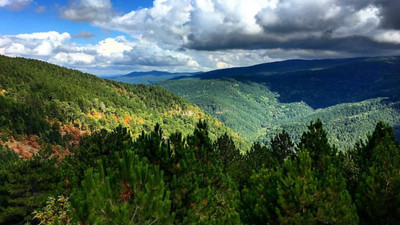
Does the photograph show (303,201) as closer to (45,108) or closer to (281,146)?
(281,146)

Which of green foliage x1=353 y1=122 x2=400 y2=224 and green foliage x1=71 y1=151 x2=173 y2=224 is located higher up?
green foliage x1=71 y1=151 x2=173 y2=224

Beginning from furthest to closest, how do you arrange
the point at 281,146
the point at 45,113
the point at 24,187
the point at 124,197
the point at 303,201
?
the point at 45,113 < the point at 281,146 < the point at 24,187 < the point at 303,201 < the point at 124,197

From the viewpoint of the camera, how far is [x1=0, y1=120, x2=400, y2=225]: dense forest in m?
14.0

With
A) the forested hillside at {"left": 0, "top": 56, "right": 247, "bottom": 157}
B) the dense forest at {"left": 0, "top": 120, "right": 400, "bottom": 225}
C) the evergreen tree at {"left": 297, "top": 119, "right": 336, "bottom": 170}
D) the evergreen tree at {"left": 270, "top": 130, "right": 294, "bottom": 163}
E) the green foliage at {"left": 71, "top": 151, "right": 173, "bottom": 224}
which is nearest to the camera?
the green foliage at {"left": 71, "top": 151, "right": 173, "bottom": 224}

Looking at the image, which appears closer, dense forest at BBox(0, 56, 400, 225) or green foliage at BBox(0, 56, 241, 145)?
dense forest at BBox(0, 56, 400, 225)

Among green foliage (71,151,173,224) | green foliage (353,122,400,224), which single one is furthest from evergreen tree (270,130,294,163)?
green foliage (71,151,173,224)

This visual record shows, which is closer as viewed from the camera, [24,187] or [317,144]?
[317,144]

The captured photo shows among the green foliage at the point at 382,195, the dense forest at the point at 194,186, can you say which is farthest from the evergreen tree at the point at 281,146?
the green foliage at the point at 382,195

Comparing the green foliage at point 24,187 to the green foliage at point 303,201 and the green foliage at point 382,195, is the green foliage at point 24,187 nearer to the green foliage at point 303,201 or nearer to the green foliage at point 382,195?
the green foliage at point 303,201

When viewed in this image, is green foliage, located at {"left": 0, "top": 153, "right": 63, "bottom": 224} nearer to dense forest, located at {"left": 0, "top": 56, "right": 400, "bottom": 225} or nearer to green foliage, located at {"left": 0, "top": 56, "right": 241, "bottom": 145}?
dense forest, located at {"left": 0, "top": 56, "right": 400, "bottom": 225}

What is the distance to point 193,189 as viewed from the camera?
20359 millimetres

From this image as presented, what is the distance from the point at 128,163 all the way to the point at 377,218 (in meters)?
21.0

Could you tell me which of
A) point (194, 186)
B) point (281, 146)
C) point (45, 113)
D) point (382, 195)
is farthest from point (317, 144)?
point (45, 113)

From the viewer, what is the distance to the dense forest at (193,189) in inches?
552
